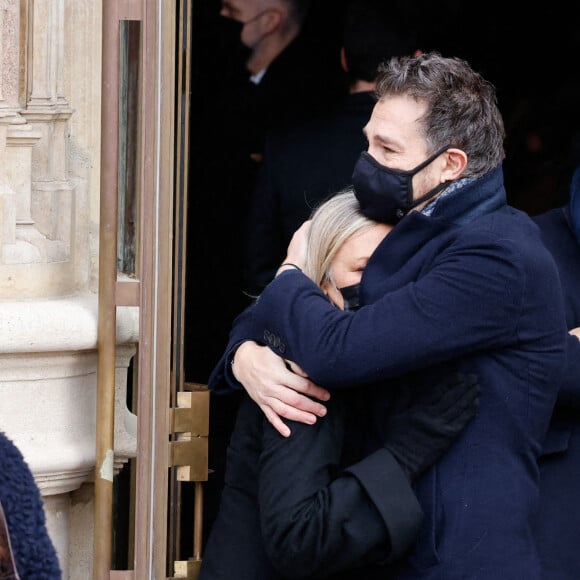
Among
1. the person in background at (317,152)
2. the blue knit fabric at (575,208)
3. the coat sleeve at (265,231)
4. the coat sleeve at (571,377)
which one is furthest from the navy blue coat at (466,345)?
the coat sleeve at (265,231)

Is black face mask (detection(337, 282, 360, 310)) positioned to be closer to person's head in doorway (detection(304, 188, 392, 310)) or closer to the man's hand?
person's head in doorway (detection(304, 188, 392, 310))

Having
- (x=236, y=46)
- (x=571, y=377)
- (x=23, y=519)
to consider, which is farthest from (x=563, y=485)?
(x=236, y=46)

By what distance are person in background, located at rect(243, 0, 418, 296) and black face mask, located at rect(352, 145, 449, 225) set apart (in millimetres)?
1047

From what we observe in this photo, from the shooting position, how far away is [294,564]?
114 inches

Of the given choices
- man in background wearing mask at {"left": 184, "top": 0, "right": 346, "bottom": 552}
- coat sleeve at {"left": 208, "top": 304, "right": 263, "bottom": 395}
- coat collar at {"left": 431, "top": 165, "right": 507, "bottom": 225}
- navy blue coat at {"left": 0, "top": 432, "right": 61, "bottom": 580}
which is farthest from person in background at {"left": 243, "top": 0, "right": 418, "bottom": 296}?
navy blue coat at {"left": 0, "top": 432, "right": 61, "bottom": 580}

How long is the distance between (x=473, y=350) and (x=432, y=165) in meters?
0.42

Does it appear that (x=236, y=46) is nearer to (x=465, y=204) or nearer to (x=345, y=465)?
(x=465, y=204)

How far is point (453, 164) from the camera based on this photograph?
303 centimetres

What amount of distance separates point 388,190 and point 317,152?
3.87ft

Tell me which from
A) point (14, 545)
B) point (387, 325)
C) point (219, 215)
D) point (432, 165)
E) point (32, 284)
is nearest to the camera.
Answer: point (14, 545)

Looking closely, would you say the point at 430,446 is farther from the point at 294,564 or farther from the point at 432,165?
the point at 432,165

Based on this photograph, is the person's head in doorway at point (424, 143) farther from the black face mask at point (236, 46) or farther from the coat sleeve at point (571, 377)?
the black face mask at point (236, 46)

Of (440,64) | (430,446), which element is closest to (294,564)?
(430,446)

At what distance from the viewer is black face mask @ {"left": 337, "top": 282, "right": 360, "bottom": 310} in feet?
9.87
